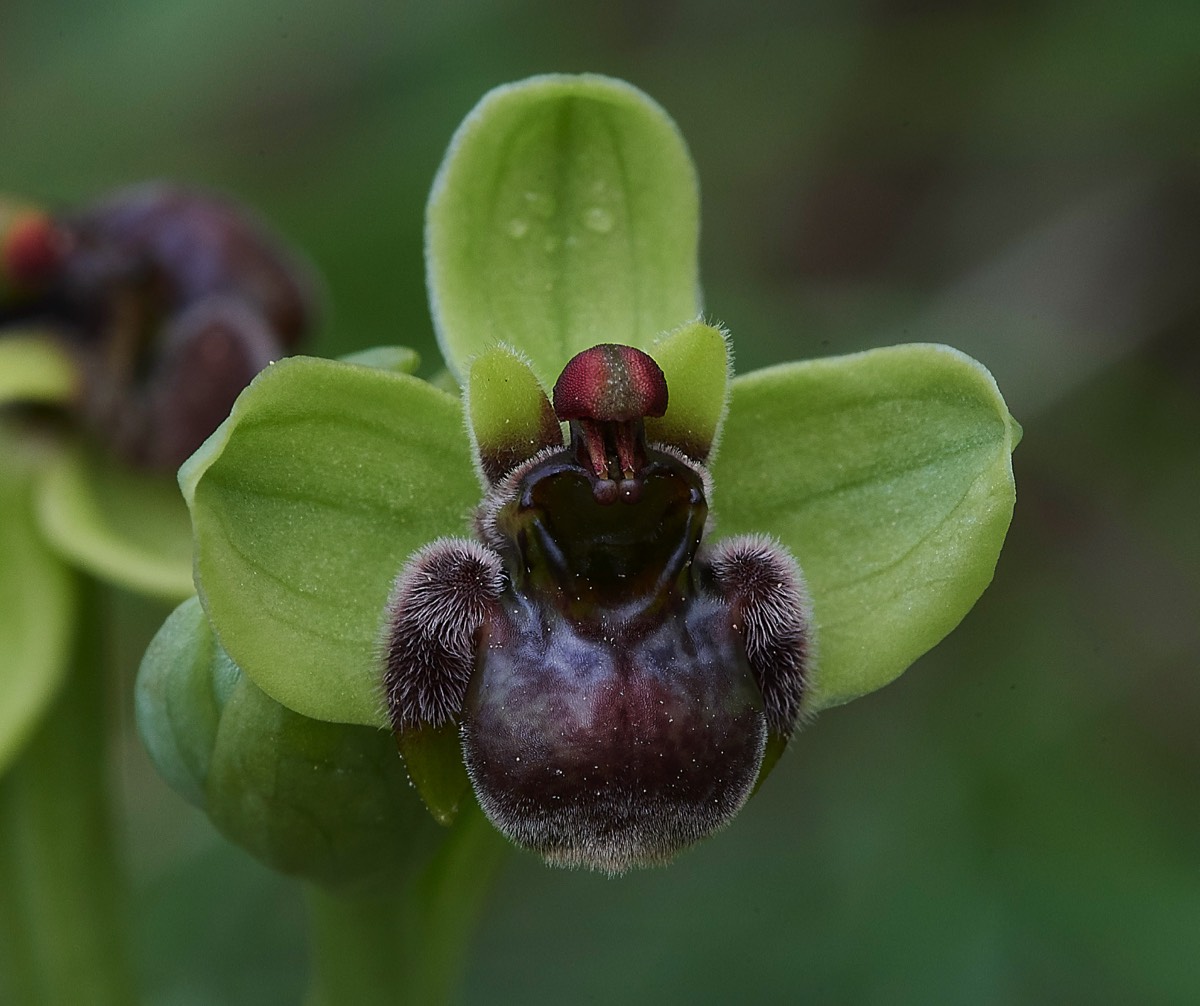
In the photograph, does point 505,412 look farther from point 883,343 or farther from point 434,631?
point 883,343

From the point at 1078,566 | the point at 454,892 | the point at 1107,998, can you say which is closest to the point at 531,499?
the point at 454,892

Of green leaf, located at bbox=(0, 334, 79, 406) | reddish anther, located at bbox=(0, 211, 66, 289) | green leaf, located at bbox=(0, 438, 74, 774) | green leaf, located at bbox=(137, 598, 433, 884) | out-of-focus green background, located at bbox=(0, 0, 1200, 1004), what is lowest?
out-of-focus green background, located at bbox=(0, 0, 1200, 1004)

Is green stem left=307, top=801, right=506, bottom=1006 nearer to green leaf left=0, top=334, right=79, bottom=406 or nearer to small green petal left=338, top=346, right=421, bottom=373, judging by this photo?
small green petal left=338, top=346, right=421, bottom=373

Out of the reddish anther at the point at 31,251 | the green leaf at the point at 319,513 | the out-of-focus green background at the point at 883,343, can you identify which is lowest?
the out-of-focus green background at the point at 883,343

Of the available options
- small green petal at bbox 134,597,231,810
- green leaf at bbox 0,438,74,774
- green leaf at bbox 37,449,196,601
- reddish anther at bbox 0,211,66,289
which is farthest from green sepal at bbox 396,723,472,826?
reddish anther at bbox 0,211,66,289

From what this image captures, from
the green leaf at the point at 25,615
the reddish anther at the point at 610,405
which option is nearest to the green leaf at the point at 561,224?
the reddish anther at the point at 610,405

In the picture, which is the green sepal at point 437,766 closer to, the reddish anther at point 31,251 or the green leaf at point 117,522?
the green leaf at point 117,522
